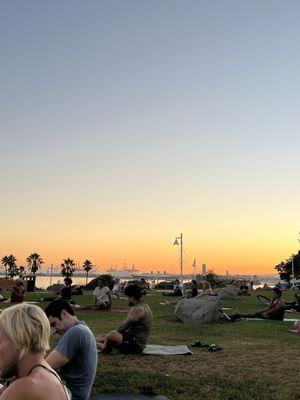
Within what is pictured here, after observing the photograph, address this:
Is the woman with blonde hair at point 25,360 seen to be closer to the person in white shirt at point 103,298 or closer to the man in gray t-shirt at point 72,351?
the man in gray t-shirt at point 72,351

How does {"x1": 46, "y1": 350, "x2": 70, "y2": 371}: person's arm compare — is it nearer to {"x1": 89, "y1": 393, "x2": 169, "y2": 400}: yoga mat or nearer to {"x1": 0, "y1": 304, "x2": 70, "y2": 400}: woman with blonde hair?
{"x1": 89, "y1": 393, "x2": 169, "y2": 400}: yoga mat

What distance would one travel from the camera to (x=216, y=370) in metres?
8.59

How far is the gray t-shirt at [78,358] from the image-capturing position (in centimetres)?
549

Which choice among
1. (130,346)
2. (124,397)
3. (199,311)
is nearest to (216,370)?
(130,346)

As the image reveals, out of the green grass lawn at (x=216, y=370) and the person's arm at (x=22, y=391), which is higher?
the person's arm at (x=22, y=391)

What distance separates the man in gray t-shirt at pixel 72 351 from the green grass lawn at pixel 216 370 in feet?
5.07

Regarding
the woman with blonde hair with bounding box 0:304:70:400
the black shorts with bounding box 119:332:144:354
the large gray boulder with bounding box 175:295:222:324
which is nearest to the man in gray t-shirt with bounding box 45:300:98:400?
the woman with blonde hair with bounding box 0:304:70:400

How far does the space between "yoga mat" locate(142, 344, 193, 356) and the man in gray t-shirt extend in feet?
14.3

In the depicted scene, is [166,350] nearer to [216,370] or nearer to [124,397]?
[216,370]

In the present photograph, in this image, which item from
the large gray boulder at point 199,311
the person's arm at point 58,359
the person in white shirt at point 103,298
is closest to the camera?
the person's arm at point 58,359

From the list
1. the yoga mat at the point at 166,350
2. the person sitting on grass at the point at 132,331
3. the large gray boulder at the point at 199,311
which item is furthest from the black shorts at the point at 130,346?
the large gray boulder at the point at 199,311

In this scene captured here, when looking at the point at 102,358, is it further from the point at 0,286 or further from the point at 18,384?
the point at 0,286

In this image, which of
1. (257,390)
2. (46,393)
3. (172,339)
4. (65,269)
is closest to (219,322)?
(172,339)

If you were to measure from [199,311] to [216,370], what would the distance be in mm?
7473
